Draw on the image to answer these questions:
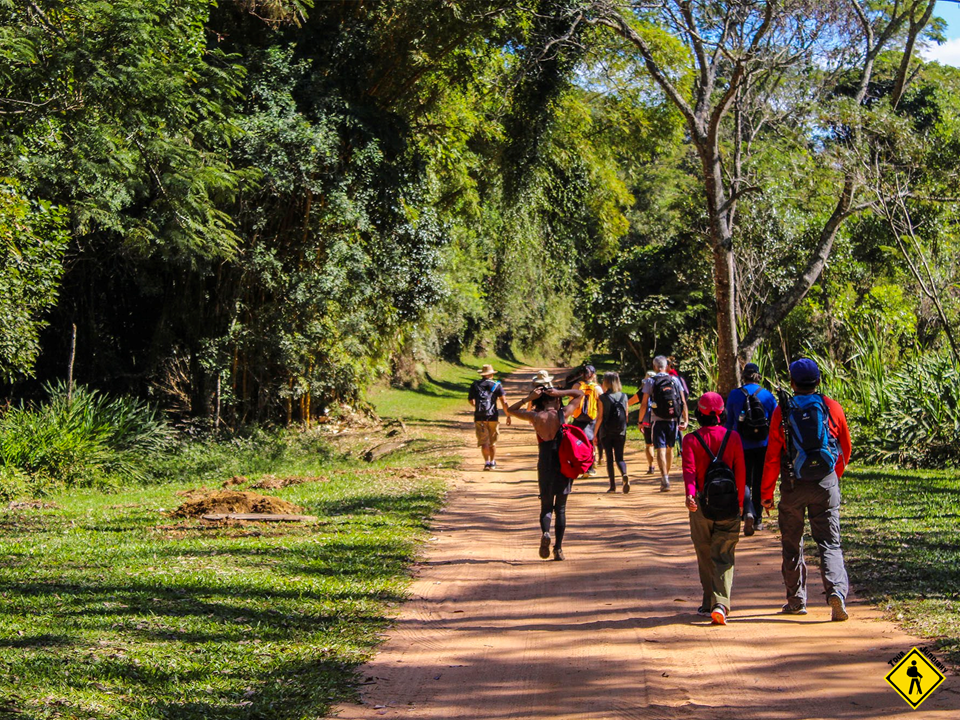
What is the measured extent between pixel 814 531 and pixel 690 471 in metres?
1.02

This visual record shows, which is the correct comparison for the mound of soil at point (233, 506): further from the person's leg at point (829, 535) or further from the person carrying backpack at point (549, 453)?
the person's leg at point (829, 535)

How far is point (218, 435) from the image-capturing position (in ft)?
63.5

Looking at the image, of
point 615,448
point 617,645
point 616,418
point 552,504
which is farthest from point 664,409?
point 617,645

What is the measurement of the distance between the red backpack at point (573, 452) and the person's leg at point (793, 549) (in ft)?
7.28

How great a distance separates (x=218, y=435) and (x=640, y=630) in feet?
46.1

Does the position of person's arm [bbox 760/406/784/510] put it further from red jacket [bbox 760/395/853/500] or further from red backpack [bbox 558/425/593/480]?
red backpack [bbox 558/425/593/480]

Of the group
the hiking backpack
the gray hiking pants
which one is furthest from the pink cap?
the hiking backpack

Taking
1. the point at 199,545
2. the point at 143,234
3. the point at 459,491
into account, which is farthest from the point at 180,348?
the point at 199,545

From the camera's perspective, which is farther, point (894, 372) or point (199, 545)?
point (894, 372)

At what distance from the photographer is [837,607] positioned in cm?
695

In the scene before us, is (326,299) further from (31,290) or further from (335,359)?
(31,290)

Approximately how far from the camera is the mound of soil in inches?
461

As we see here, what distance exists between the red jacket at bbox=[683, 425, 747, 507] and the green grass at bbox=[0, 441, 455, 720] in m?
2.71

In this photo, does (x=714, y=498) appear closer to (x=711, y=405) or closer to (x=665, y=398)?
(x=711, y=405)
